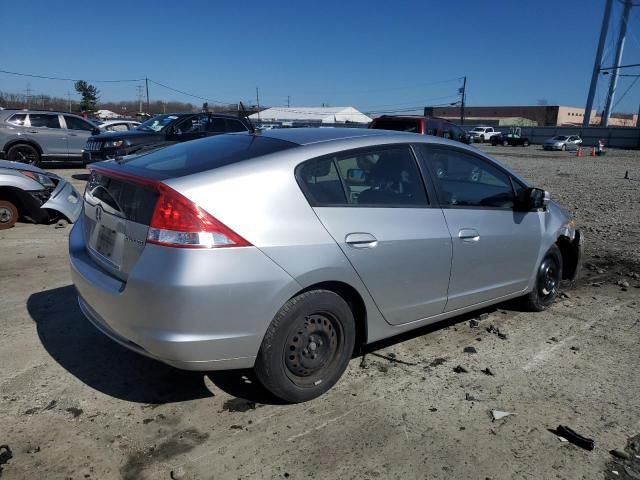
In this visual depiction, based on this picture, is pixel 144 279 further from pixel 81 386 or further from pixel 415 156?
pixel 415 156

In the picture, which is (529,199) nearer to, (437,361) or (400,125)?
(437,361)

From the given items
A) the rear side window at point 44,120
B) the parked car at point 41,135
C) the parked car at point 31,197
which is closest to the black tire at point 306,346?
the parked car at point 31,197

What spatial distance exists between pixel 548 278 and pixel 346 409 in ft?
9.08

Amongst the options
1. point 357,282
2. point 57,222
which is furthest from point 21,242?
point 357,282

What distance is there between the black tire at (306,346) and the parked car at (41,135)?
14.0 m

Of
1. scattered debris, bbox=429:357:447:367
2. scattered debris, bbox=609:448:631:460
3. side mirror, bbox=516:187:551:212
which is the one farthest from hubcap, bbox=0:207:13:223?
scattered debris, bbox=609:448:631:460

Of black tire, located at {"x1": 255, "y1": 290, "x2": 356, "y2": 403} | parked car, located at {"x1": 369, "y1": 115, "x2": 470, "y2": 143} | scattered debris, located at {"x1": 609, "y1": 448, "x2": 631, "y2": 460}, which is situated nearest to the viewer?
scattered debris, located at {"x1": 609, "y1": 448, "x2": 631, "y2": 460}

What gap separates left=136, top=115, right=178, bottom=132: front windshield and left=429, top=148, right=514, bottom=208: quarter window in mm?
10113

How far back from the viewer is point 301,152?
321 centimetres

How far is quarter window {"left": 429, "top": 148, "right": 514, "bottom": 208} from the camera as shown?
12.8ft

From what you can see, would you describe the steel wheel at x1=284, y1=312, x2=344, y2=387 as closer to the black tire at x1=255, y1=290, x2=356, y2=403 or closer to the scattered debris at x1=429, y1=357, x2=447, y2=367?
the black tire at x1=255, y1=290, x2=356, y2=403

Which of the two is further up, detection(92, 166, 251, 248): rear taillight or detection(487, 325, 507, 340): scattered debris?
detection(92, 166, 251, 248): rear taillight

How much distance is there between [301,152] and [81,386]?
203 centimetres

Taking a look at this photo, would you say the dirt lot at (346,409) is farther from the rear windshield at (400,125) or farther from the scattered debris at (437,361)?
the rear windshield at (400,125)
